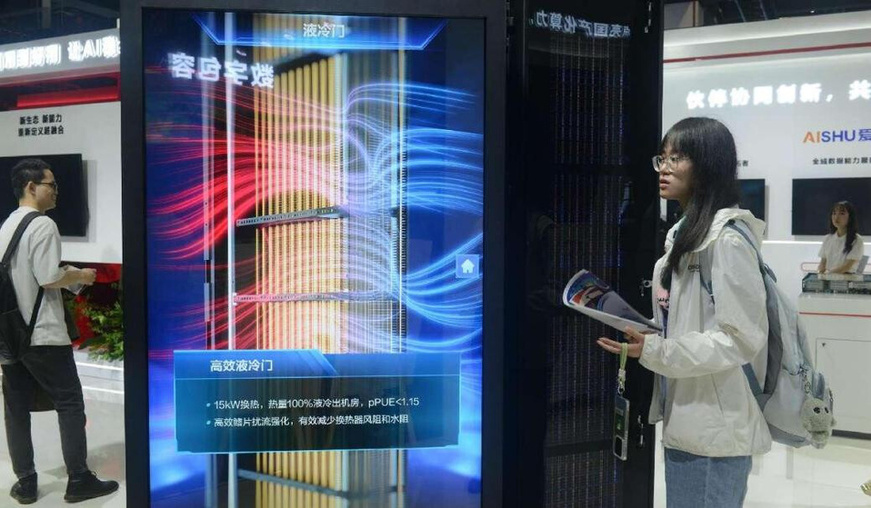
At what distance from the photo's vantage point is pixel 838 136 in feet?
19.1

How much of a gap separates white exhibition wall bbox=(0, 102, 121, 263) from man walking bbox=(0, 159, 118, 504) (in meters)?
2.66

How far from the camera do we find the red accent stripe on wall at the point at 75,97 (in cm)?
608

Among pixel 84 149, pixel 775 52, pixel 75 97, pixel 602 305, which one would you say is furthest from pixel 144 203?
pixel 775 52

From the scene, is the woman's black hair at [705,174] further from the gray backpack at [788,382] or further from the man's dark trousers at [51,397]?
the man's dark trousers at [51,397]

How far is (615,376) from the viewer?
213 cm

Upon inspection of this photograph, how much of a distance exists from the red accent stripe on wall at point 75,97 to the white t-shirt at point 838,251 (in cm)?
617

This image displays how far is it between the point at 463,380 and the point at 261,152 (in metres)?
0.85

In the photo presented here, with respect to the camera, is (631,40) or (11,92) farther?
(11,92)

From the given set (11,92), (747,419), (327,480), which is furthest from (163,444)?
(11,92)

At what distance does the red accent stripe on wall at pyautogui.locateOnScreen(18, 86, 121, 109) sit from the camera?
6.08m

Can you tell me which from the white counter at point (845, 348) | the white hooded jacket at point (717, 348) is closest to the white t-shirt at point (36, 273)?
the white hooded jacket at point (717, 348)

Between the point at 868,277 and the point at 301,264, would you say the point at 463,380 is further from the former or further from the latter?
the point at 868,277

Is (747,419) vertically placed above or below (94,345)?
above

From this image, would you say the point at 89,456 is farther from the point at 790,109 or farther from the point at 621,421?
the point at 790,109
